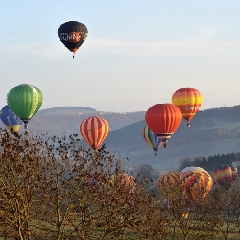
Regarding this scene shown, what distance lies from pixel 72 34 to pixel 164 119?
608 inches

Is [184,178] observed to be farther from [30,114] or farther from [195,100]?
[30,114]

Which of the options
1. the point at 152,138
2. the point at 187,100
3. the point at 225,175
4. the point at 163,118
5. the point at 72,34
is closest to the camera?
the point at 72,34

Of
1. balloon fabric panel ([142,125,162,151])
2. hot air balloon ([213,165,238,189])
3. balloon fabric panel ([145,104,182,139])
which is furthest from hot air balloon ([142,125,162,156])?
hot air balloon ([213,165,238,189])

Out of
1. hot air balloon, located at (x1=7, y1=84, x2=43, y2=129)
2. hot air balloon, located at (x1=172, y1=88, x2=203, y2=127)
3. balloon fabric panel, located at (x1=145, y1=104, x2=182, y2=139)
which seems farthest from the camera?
hot air balloon, located at (x1=172, y1=88, x2=203, y2=127)

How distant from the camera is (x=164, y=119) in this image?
7712 cm

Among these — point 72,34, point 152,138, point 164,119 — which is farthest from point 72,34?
point 152,138

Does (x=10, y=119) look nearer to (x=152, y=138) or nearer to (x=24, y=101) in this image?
(x=24, y=101)

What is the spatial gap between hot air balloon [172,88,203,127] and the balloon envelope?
1824 cm

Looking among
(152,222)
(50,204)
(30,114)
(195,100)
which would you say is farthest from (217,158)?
(50,204)

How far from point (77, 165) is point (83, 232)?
304 centimetres

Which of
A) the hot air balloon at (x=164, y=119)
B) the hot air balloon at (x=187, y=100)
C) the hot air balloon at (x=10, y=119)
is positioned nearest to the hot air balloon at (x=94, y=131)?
the hot air balloon at (x=164, y=119)

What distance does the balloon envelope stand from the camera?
238 feet

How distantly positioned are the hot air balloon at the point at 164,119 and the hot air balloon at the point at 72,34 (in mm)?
12912

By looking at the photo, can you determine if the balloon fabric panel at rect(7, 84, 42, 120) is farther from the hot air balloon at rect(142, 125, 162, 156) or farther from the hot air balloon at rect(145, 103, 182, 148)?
the hot air balloon at rect(142, 125, 162, 156)
